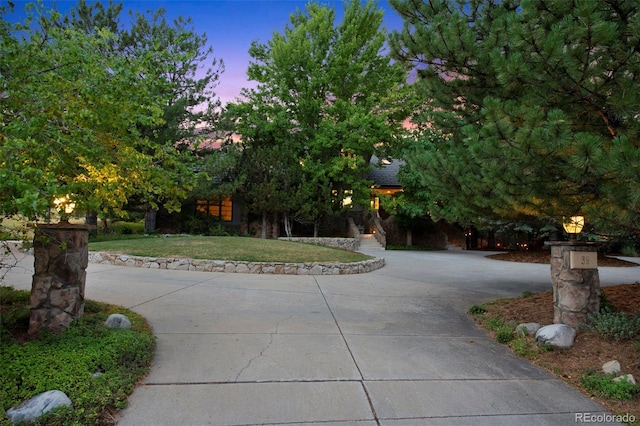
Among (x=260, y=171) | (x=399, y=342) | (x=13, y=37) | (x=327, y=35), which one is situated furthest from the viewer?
(x=327, y=35)

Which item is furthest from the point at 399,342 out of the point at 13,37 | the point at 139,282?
the point at 139,282

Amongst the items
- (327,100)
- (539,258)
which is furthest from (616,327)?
(327,100)

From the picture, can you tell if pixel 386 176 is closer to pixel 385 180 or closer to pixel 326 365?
pixel 385 180

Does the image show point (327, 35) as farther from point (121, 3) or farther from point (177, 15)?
point (121, 3)

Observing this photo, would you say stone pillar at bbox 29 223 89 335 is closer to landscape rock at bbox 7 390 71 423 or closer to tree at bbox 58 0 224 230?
landscape rock at bbox 7 390 71 423

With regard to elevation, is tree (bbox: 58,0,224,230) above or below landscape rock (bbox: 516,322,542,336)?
above

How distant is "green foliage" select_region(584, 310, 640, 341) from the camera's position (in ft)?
12.7

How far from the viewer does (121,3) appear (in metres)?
15.9

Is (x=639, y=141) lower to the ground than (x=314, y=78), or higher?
lower

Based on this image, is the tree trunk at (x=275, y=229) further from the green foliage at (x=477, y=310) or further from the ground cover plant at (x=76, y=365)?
the ground cover plant at (x=76, y=365)

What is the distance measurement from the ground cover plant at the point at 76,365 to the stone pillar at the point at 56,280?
169mm

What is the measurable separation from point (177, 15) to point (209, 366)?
18360 mm

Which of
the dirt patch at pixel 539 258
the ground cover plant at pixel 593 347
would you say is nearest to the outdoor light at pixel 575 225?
the ground cover plant at pixel 593 347

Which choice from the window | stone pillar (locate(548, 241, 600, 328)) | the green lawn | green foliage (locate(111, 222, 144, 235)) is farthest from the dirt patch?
green foliage (locate(111, 222, 144, 235))
